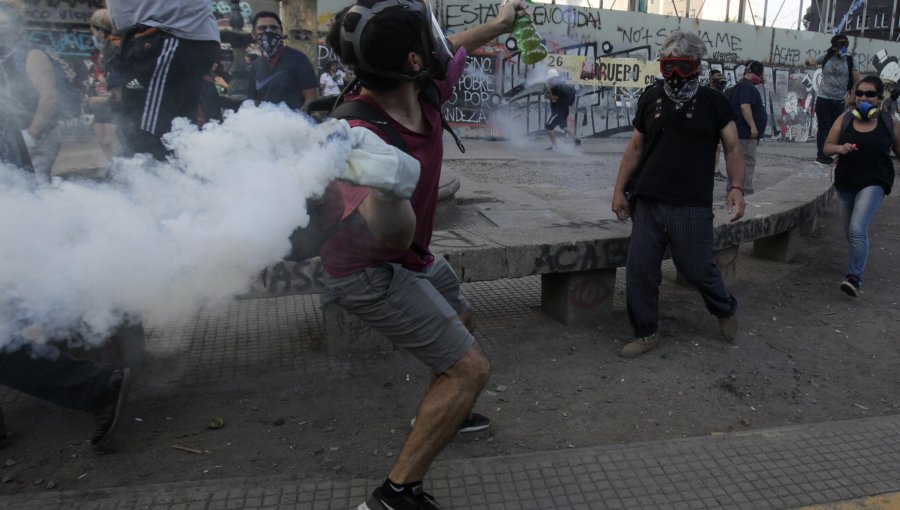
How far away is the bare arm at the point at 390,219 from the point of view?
6.55 ft

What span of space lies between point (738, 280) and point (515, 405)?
3.01 meters

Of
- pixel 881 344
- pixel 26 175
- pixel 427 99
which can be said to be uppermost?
pixel 427 99

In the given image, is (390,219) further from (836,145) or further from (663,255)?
(836,145)

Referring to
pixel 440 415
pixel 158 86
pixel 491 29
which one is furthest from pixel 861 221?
pixel 158 86

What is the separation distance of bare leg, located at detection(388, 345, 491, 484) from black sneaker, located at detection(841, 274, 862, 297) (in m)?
3.98

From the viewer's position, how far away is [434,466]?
8.84ft

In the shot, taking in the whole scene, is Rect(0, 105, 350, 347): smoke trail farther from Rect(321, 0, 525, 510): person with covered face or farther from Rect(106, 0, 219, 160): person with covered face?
Rect(106, 0, 219, 160): person with covered face

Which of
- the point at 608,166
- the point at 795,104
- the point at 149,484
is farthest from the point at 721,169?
the point at 795,104

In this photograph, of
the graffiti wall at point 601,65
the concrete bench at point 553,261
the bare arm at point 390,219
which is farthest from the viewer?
the graffiti wall at point 601,65

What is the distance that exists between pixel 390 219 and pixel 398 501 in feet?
3.14

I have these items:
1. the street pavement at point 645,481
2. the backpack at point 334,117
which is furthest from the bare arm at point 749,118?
the backpack at point 334,117

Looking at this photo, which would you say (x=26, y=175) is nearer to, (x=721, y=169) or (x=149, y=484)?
(x=149, y=484)

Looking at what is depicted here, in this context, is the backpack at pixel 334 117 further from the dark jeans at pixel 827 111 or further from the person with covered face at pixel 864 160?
the dark jeans at pixel 827 111

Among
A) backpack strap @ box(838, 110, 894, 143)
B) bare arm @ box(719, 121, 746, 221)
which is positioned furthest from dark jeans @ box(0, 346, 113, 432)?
backpack strap @ box(838, 110, 894, 143)
